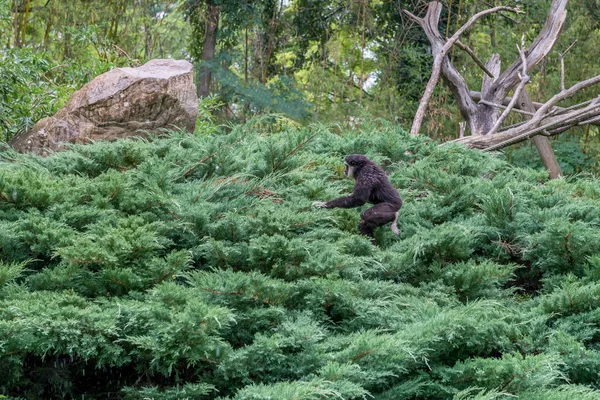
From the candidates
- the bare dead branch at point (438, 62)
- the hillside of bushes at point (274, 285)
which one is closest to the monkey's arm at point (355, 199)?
the hillside of bushes at point (274, 285)

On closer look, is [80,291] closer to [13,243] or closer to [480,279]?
[13,243]

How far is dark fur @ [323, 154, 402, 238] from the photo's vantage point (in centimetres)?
561

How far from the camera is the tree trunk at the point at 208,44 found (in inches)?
603

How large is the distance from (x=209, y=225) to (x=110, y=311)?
4.26ft

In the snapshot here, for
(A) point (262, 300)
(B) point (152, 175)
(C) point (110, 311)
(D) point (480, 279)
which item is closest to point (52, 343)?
(C) point (110, 311)

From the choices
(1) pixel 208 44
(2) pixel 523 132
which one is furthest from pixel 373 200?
(1) pixel 208 44

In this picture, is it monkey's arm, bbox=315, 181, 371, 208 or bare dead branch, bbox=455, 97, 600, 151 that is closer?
monkey's arm, bbox=315, 181, 371, 208

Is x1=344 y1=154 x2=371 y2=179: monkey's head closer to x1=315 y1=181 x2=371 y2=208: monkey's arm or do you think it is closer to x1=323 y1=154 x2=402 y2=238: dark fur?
x1=323 y1=154 x2=402 y2=238: dark fur

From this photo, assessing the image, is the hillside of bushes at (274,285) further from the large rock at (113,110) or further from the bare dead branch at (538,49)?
the bare dead branch at (538,49)

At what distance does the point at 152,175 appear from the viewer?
551 cm

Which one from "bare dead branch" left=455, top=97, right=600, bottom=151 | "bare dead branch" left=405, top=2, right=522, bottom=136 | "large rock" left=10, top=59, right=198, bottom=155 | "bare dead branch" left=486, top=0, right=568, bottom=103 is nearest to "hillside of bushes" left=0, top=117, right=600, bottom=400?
"large rock" left=10, top=59, right=198, bottom=155

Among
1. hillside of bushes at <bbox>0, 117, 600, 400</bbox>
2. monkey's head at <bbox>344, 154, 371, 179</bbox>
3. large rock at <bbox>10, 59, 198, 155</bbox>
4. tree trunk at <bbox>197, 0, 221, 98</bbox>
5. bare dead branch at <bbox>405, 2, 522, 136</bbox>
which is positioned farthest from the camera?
tree trunk at <bbox>197, 0, 221, 98</bbox>

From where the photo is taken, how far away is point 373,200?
18.9 feet

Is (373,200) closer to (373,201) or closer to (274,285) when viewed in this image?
(373,201)
